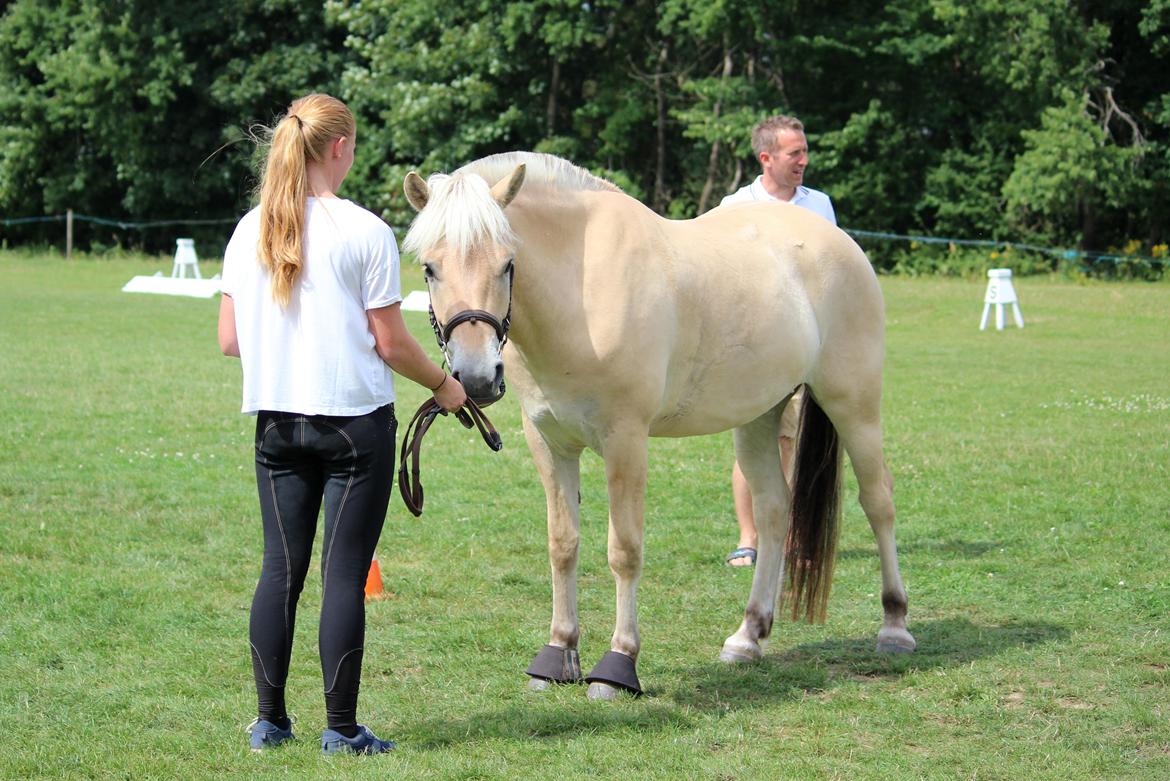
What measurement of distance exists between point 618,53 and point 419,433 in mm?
29064

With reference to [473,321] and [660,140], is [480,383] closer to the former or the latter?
[473,321]

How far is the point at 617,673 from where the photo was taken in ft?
15.5

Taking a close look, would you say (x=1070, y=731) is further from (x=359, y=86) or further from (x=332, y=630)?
(x=359, y=86)

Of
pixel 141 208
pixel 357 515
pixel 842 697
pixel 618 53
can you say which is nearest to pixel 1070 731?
pixel 842 697

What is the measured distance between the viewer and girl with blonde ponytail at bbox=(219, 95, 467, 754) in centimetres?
375

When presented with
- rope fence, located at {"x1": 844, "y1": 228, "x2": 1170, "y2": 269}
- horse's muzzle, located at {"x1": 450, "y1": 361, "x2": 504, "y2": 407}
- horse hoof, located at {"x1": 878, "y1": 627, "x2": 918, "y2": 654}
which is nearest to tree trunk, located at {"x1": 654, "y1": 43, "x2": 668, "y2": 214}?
rope fence, located at {"x1": 844, "y1": 228, "x2": 1170, "y2": 269}

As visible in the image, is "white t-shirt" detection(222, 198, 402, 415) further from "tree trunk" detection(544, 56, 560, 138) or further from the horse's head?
"tree trunk" detection(544, 56, 560, 138)

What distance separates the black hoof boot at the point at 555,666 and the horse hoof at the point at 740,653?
685 millimetres

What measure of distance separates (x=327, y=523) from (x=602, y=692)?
1386 millimetres

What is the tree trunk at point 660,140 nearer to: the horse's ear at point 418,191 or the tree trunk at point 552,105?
the tree trunk at point 552,105

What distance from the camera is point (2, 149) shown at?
1312 inches

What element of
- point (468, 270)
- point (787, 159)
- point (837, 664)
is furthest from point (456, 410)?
point (787, 159)

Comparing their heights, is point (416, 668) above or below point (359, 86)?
below

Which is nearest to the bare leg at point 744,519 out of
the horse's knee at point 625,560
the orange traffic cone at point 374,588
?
the orange traffic cone at point 374,588
